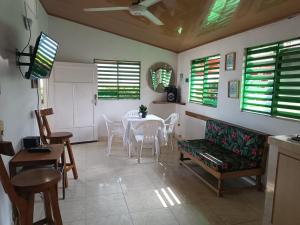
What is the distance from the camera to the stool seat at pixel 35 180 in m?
1.56

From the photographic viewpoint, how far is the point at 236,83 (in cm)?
350

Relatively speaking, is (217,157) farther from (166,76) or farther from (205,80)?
(166,76)

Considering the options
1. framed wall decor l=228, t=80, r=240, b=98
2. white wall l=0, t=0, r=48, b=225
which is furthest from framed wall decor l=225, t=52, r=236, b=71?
white wall l=0, t=0, r=48, b=225

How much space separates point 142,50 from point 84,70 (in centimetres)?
158

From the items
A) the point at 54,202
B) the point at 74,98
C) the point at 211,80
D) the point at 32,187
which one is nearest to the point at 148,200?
the point at 54,202

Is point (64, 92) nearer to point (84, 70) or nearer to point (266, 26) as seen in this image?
point (84, 70)

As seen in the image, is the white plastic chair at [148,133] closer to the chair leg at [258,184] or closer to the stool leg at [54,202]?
the chair leg at [258,184]

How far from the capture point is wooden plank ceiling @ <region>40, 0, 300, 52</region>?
2584 millimetres

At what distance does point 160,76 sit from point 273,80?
10.7 feet

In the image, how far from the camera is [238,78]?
11.4ft

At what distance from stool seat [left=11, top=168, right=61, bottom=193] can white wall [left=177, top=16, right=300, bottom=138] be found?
8.51ft

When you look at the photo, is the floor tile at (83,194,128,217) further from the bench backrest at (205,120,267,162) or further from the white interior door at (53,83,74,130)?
the white interior door at (53,83,74,130)

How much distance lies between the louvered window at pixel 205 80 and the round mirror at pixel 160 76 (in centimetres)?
85

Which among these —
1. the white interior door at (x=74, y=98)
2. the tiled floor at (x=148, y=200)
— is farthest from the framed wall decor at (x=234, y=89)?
the white interior door at (x=74, y=98)
